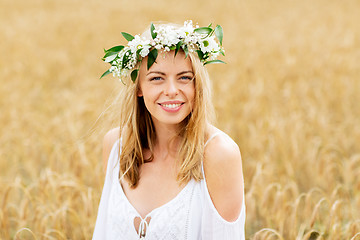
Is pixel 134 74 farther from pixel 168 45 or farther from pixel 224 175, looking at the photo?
pixel 224 175

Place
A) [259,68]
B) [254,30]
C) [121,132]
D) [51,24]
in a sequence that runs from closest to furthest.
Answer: [121,132]
[259,68]
[254,30]
[51,24]

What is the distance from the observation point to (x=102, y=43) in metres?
9.73

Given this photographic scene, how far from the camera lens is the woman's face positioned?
175 centimetres

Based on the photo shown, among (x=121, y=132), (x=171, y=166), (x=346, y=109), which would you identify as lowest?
(x=171, y=166)

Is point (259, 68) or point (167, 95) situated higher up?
point (259, 68)

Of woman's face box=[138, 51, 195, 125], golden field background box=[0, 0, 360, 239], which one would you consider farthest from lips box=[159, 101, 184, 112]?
golden field background box=[0, 0, 360, 239]

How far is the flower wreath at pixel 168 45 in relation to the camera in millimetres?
1743

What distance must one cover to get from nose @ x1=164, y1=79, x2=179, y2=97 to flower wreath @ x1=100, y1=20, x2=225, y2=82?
10cm

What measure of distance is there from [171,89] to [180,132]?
238 mm

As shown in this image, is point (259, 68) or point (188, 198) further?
point (259, 68)

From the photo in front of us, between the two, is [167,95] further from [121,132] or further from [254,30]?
[254,30]

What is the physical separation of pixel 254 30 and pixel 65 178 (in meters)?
7.93

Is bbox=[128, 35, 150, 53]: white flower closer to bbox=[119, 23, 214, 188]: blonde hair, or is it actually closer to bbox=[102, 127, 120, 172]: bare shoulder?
bbox=[119, 23, 214, 188]: blonde hair

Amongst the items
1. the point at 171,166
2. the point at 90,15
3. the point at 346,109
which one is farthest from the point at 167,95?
the point at 90,15
